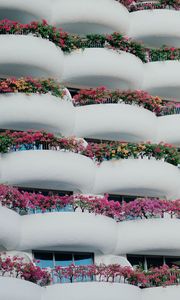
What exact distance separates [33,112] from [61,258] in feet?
17.0

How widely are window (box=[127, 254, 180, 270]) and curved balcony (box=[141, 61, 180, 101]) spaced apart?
7.32 m

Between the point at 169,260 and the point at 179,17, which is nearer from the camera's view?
the point at 169,260

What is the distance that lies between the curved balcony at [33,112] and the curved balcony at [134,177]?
2272 mm

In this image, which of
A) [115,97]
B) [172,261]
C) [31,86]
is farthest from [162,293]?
[31,86]

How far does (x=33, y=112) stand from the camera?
30453 mm

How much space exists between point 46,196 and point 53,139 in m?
2.06

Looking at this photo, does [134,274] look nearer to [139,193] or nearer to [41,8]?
[139,193]

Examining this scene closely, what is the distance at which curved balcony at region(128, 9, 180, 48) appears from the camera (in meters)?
36.0

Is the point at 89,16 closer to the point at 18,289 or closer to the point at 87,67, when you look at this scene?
the point at 87,67

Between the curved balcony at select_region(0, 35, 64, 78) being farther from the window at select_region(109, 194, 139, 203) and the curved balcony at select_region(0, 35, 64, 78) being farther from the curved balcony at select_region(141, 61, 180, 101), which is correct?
the window at select_region(109, 194, 139, 203)

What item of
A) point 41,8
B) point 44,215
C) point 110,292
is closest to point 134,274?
point 110,292

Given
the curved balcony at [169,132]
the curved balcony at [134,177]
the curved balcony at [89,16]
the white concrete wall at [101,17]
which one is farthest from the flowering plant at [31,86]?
the curved balcony at [169,132]

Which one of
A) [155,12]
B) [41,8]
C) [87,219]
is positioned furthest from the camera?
[155,12]

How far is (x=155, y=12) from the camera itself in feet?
119
